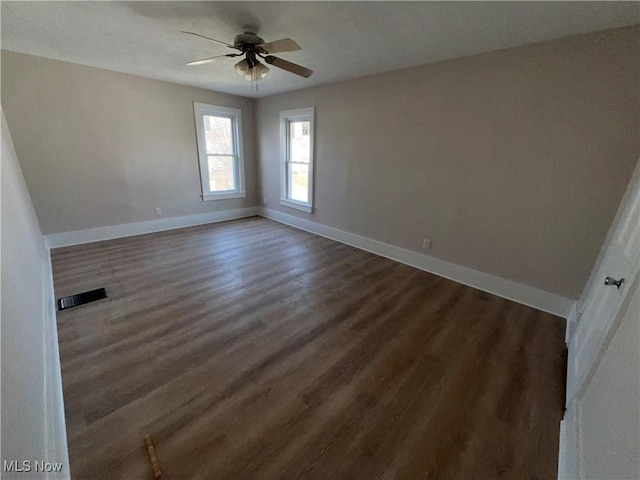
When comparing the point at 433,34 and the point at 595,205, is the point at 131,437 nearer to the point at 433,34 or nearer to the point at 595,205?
the point at 433,34

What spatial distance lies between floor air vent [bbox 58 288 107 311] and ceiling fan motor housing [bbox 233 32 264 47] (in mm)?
2676

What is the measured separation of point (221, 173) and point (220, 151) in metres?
0.42

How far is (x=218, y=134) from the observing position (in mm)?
4945

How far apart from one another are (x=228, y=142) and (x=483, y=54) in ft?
14.1

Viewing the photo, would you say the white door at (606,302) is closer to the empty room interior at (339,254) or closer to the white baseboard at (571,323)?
the empty room interior at (339,254)

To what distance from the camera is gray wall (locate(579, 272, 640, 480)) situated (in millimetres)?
827

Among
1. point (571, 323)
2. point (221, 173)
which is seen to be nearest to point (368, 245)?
point (571, 323)

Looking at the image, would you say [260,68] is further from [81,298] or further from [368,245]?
[81,298]

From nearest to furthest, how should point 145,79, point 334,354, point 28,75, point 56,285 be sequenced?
point 334,354 < point 56,285 < point 28,75 < point 145,79

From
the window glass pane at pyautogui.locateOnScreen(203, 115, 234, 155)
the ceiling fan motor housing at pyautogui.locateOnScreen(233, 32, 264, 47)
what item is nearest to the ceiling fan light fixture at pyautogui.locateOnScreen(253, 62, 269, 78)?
the ceiling fan motor housing at pyautogui.locateOnScreen(233, 32, 264, 47)

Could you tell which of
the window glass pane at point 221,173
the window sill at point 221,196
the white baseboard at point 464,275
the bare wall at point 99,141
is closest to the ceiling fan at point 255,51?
the bare wall at point 99,141

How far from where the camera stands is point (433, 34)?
2.20 meters

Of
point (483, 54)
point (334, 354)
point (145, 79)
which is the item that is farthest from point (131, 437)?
point (145, 79)

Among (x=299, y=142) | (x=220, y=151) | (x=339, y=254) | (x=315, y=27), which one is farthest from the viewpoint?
(x=220, y=151)
